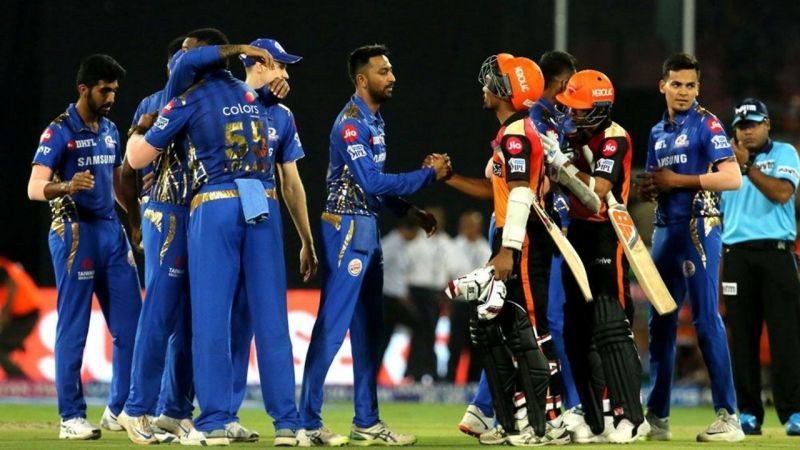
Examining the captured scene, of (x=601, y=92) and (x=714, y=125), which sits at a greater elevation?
(x=601, y=92)

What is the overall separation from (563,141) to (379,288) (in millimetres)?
1399

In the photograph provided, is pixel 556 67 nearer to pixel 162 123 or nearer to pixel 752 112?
pixel 752 112

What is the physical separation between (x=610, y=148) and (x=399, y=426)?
11.7 ft

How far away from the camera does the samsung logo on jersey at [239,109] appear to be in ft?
26.3

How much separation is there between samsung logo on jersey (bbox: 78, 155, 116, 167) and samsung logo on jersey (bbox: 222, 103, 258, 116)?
183 cm

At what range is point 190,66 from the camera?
803 centimetres

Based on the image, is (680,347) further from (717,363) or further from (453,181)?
(453,181)

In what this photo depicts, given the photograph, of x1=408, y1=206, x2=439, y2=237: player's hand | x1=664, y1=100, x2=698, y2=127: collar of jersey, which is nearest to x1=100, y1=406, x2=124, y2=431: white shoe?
x1=408, y1=206, x2=439, y2=237: player's hand

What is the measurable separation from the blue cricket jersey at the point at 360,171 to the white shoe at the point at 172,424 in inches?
59.7

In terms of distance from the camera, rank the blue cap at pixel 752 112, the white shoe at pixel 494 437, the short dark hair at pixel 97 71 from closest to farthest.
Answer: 1. the white shoe at pixel 494 437
2. the short dark hair at pixel 97 71
3. the blue cap at pixel 752 112

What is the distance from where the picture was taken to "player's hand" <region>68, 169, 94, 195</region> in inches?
354

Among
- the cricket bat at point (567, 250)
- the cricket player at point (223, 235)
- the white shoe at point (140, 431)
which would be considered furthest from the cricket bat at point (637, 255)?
the white shoe at point (140, 431)

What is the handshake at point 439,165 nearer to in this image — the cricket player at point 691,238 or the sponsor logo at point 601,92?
the sponsor logo at point 601,92

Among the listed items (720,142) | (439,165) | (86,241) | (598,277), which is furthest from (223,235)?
(720,142)
